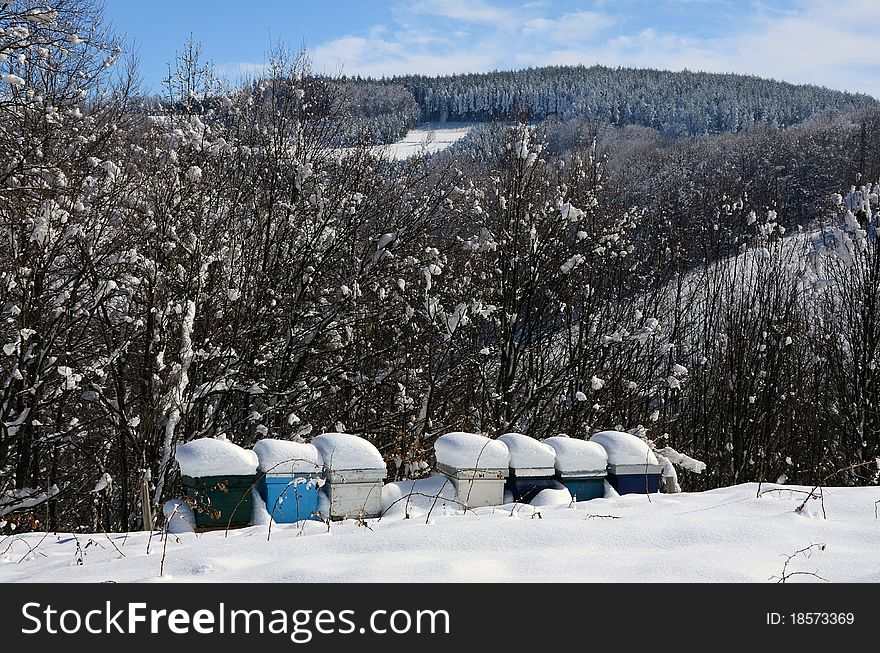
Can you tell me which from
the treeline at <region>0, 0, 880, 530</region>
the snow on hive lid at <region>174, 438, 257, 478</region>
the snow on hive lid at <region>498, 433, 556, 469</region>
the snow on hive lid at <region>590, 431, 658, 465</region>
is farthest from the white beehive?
the treeline at <region>0, 0, 880, 530</region>

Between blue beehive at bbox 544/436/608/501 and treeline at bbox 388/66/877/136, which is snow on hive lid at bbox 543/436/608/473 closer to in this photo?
blue beehive at bbox 544/436/608/501

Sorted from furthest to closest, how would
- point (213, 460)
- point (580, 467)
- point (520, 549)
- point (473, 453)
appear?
point (580, 467), point (473, 453), point (213, 460), point (520, 549)

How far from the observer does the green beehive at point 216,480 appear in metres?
5.29

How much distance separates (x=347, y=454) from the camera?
570 centimetres

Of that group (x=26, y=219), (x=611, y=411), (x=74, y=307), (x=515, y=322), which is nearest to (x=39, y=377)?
(x=74, y=307)

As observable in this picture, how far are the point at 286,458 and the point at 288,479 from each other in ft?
0.70

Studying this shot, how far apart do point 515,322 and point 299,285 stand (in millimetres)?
4107

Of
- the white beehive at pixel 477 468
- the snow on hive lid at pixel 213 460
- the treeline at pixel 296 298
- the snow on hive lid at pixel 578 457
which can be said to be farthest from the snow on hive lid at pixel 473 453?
the treeline at pixel 296 298

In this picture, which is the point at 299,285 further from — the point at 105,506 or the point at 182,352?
the point at 105,506

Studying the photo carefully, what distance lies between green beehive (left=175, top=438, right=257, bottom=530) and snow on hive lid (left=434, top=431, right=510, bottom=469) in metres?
1.73

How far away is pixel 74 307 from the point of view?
10.3 m

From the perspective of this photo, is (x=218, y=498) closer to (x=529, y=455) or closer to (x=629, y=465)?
(x=529, y=455)

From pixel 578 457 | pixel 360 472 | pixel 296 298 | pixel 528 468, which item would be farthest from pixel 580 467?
pixel 296 298

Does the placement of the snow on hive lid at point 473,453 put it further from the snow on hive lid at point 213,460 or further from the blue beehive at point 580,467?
the snow on hive lid at point 213,460
